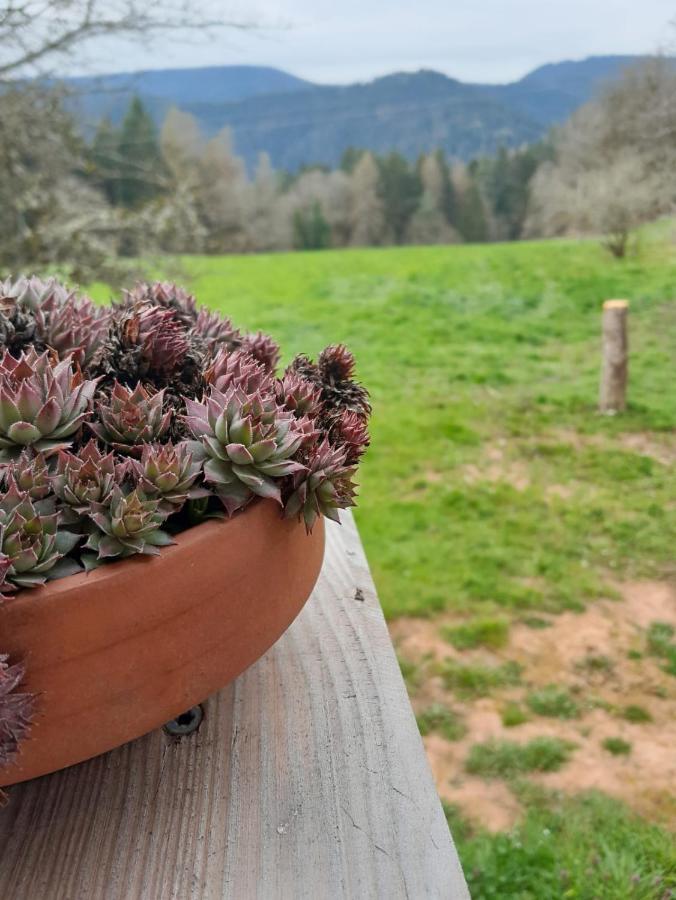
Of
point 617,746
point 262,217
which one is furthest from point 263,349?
point 262,217

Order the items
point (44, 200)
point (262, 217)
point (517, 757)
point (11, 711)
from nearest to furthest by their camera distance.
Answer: point (11, 711) < point (517, 757) < point (44, 200) < point (262, 217)

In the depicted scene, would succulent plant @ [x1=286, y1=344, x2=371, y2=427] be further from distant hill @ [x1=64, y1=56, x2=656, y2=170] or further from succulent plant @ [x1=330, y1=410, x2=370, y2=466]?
distant hill @ [x1=64, y1=56, x2=656, y2=170]

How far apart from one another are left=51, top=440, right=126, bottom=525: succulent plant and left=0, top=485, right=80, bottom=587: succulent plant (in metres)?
0.03

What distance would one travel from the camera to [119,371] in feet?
3.37

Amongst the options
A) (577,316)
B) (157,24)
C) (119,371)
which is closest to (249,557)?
(119,371)

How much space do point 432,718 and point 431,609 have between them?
0.76 m

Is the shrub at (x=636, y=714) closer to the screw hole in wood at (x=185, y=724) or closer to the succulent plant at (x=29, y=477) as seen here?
the screw hole in wood at (x=185, y=724)

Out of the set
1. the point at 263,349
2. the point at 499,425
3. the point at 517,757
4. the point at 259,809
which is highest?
the point at 263,349

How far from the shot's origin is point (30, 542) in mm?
735

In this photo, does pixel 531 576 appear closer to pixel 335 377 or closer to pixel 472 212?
pixel 335 377

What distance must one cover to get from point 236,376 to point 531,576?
3239mm

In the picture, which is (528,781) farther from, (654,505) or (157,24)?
(157,24)

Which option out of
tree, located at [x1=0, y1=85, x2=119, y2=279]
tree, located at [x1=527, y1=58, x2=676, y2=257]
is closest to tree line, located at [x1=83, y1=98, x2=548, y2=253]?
tree, located at [x1=527, y1=58, x2=676, y2=257]

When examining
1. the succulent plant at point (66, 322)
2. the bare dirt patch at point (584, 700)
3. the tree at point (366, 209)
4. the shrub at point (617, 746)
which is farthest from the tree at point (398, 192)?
the succulent plant at point (66, 322)
